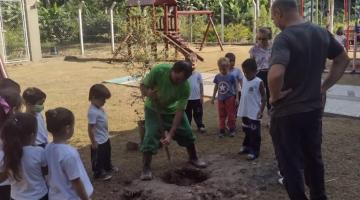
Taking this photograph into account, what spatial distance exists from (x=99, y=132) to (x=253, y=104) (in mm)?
1964

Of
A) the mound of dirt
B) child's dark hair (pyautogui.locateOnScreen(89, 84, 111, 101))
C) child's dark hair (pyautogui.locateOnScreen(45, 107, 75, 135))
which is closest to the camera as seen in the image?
child's dark hair (pyautogui.locateOnScreen(45, 107, 75, 135))

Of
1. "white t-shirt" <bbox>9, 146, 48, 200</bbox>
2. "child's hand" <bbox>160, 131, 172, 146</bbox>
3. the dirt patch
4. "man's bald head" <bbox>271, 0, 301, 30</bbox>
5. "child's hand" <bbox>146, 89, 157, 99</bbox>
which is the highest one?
"man's bald head" <bbox>271, 0, 301, 30</bbox>

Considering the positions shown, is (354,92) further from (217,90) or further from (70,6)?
(70,6)

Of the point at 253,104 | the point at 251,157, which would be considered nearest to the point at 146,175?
the point at 251,157

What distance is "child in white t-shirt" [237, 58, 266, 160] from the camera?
5.79 m

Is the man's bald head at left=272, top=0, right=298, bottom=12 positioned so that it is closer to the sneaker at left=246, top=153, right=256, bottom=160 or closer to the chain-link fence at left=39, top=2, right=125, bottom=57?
the sneaker at left=246, top=153, right=256, bottom=160

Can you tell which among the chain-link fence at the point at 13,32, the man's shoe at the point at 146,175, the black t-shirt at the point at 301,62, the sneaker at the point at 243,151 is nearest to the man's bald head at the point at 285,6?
the black t-shirt at the point at 301,62

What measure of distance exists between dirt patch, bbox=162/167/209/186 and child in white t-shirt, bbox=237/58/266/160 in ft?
2.41

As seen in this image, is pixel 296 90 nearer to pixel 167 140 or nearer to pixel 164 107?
pixel 167 140

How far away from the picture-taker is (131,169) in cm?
564

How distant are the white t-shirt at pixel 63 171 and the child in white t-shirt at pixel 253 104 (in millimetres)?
3042

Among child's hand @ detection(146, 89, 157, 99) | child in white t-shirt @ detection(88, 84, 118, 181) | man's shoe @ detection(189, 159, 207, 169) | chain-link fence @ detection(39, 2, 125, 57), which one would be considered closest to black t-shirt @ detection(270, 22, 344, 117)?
child's hand @ detection(146, 89, 157, 99)

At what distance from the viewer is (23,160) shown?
3.08 m

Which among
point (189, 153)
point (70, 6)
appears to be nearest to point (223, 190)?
point (189, 153)
